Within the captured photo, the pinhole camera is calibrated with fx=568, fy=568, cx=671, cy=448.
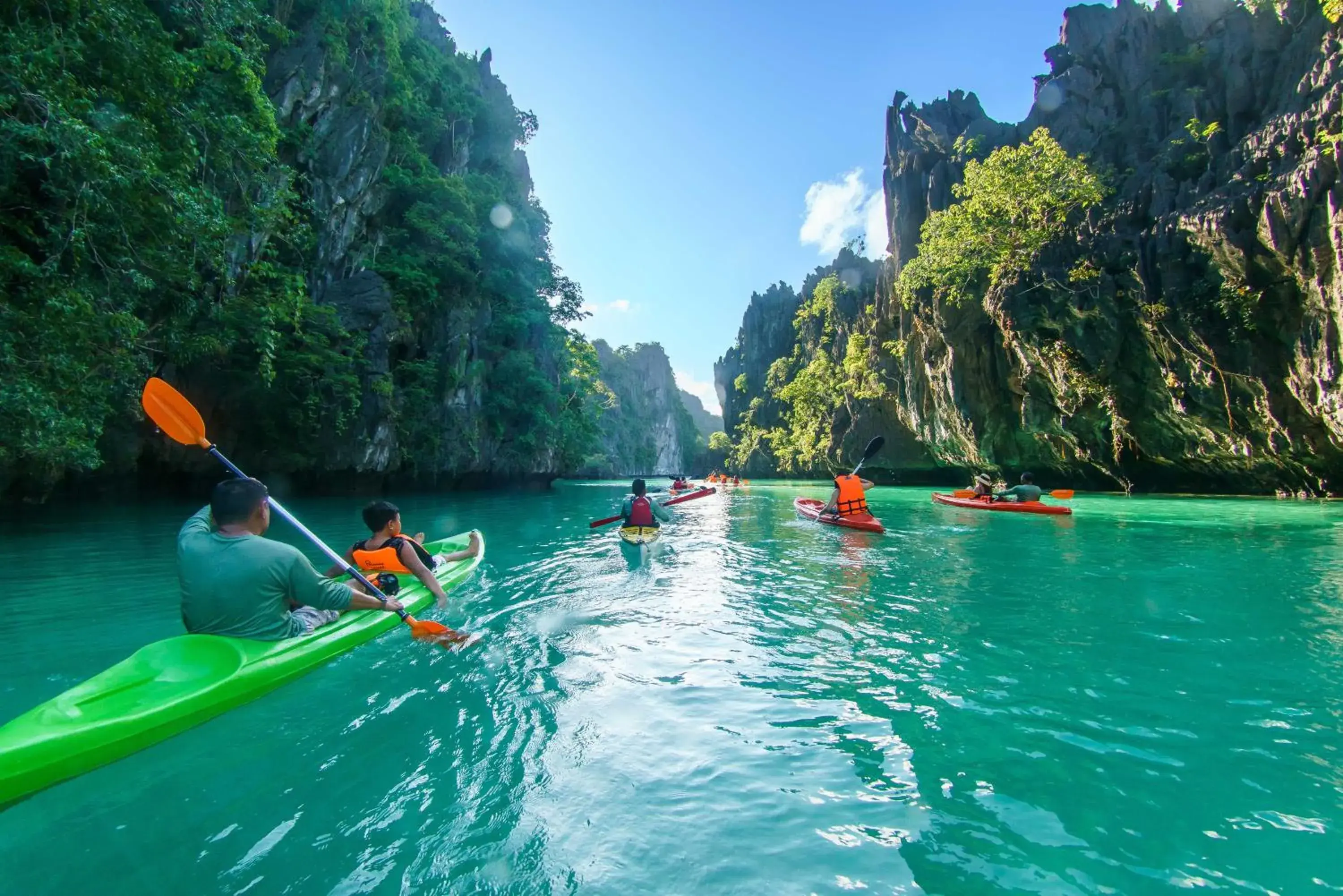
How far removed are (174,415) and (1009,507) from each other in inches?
640

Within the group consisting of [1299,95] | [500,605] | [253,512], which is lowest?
[500,605]

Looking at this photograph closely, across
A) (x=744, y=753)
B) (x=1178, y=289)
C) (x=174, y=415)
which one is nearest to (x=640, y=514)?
(x=174, y=415)

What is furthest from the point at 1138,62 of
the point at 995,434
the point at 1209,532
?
the point at 1209,532

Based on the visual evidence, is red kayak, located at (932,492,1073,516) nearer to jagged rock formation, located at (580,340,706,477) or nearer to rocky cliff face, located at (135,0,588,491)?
rocky cliff face, located at (135,0,588,491)

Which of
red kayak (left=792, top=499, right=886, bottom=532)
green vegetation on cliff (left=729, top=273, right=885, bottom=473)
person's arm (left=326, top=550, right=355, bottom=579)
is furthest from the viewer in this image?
green vegetation on cliff (left=729, top=273, right=885, bottom=473)

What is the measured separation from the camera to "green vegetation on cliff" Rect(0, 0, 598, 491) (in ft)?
21.5

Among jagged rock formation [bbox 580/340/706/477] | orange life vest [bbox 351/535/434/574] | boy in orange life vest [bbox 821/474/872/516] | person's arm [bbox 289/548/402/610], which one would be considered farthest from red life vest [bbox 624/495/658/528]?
jagged rock formation [bbox 580/340/706/477]

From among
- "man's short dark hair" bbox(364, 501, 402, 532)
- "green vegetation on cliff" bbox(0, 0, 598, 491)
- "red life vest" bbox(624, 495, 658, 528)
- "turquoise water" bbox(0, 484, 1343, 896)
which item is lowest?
"turquoise water" bbox(0, 484, 1343, 896)

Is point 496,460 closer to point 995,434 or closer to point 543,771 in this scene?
point 995,434

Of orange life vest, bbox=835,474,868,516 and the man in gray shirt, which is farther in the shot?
orange life vest, bbox=835,474,868,516

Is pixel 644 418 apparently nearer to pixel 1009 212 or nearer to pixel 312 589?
pixel 1009 212

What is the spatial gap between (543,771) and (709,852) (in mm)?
925

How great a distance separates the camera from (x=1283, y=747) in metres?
2.66

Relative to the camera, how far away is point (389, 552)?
5.25 m
